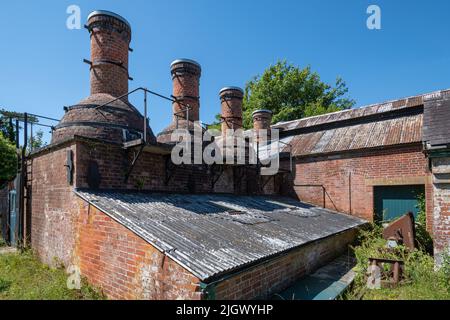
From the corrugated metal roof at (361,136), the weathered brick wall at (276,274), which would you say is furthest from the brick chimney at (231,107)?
the weathered brick wall at (276,274)

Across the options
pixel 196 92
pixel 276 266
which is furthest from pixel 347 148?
pixel 276 266

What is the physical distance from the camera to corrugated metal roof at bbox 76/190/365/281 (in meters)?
4.06

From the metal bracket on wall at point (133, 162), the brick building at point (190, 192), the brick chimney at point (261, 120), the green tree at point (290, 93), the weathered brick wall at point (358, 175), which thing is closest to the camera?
the brick building at point (190, 192)

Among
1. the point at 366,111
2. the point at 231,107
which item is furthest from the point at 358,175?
the point at 231,107

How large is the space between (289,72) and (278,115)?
17.8ft

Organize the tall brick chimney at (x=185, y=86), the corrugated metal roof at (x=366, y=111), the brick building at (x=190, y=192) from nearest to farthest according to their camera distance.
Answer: the brick building at (x=190, y=192) → the tall brick chimney at (x=185, y=86) → the corrugated metal roof at (x=366, y=111)

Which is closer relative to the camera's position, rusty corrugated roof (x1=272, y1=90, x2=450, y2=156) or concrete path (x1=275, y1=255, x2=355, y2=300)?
concrete path (x1=275, y1=255, x2=355, y2=300)

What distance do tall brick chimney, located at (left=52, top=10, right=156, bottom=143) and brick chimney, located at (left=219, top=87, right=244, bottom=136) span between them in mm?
5298

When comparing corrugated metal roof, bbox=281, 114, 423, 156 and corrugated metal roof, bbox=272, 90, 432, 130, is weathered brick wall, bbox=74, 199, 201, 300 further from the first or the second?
corrugated metal roof, bbox=272, 90, 432, 130

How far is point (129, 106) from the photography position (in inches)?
325

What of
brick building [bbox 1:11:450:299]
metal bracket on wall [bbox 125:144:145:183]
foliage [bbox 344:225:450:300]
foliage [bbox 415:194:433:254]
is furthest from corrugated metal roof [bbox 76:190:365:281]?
foliage [bbox 415:194:433:254]

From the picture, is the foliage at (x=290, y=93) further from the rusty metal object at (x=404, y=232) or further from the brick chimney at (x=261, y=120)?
the rusty metal object at (x=404, y=232)

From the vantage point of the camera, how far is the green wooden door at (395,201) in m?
9.99

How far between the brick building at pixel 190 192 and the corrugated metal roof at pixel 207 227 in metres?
0.03
